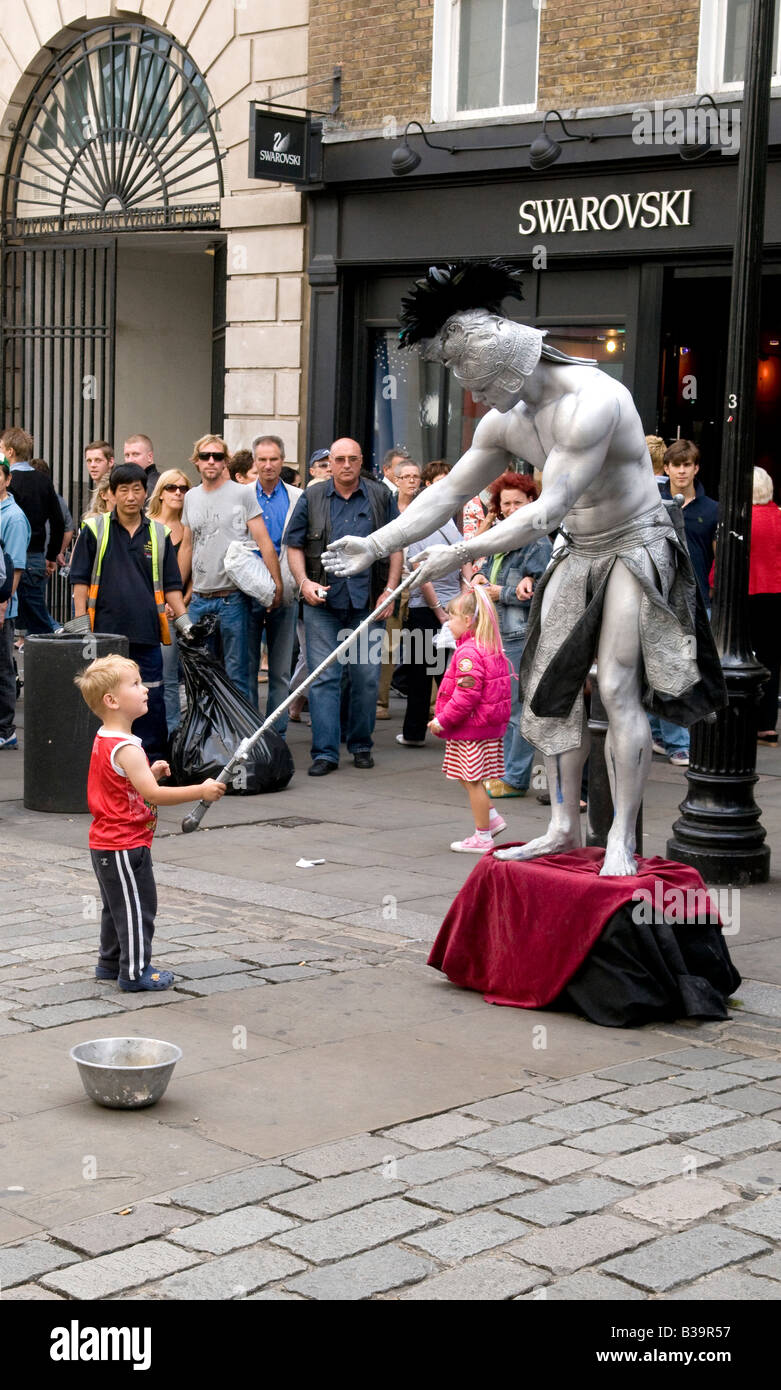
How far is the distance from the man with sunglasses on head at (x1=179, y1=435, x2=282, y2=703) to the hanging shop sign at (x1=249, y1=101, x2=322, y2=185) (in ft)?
14.5

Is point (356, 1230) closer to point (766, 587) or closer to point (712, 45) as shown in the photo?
point (766, 587)

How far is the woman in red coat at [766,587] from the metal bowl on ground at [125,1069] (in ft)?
24.7

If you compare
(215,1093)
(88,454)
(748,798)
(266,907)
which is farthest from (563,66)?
(215,1093)

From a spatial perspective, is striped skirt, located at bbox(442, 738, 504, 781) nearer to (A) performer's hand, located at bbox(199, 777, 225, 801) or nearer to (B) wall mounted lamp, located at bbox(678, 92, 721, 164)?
(A) performer's hand, located at bbox(199, 777, 225, 801)

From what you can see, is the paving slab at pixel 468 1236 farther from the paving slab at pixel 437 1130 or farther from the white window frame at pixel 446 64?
the white window frame at pixel 446 64

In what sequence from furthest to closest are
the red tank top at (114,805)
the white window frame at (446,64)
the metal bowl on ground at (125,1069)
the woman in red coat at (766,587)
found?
1. the white window frame at (446,64)
2. the woman in red coat at (766,587)
3. the red tank top at (114,805)
4. the metal bowl on ground at (125,1069)

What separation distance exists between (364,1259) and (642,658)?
270 cm

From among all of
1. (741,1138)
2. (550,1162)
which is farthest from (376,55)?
(550,1162)

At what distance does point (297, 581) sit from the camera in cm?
1037

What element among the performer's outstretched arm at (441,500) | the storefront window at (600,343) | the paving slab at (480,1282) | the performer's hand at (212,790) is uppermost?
the storefront window at (600,343)

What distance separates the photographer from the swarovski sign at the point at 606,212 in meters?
12.5

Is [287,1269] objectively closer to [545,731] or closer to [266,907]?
[545,731]

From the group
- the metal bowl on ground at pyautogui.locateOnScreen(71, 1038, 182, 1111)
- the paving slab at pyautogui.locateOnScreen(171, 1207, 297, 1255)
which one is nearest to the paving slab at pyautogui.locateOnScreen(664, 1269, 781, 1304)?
the paving slab at pyautogui.locateOnScreen(171, 1207, 297, 1255)

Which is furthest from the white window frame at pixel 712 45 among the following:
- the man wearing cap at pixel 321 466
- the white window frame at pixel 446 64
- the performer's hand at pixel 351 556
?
the performer's hand at pixel 351 556
